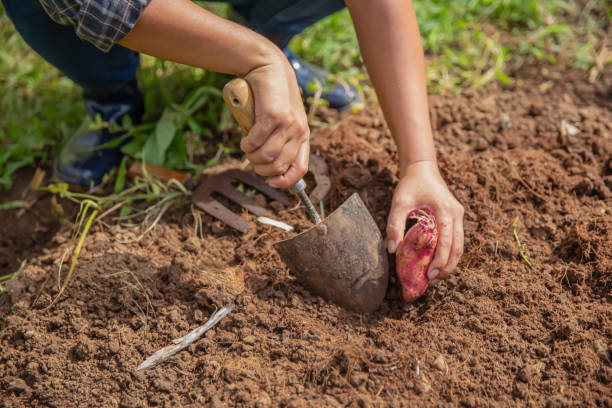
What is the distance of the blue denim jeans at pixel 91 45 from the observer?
6.34ft

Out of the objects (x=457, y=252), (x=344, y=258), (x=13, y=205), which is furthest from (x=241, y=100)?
(x=13, y=205)

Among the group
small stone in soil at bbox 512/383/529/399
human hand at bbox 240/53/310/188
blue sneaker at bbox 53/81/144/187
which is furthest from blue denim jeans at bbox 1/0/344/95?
small stone in soil at bbox 512/383/529/399

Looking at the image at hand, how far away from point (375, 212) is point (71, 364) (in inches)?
47.2

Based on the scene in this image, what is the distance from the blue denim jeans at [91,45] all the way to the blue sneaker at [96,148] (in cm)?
9

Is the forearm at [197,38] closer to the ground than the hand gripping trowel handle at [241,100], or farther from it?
farther from it

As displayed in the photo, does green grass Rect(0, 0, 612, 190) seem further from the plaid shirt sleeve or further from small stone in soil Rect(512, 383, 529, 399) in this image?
small stone in soil Rect(512, 383, 529, 399)

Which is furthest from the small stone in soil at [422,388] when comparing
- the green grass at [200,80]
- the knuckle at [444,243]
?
the green grass at [200,80]

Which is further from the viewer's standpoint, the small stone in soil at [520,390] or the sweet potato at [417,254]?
the sweet potato at [417,254]

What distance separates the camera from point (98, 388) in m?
1.56

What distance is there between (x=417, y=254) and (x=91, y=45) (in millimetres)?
1571

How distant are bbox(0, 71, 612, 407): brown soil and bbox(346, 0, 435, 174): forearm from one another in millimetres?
306

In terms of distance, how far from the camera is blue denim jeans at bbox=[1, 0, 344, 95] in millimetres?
1932

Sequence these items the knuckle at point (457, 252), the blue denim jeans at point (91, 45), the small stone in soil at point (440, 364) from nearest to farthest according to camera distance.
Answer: the small stone in soil at point (440, 364) → the knuckle at point (457, 252) → the blue denim jeans at point (91, 45)

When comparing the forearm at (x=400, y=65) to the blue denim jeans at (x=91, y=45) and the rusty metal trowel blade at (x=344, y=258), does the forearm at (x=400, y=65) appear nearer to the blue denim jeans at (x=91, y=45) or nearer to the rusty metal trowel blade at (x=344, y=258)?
the rusty metal trowel blade at (x=344, y=258)
